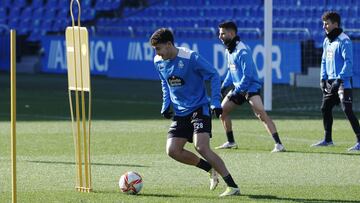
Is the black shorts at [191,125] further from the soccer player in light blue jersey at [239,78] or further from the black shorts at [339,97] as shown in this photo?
the black shorts at [339,97]

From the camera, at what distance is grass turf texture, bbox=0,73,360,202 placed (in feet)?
39.7

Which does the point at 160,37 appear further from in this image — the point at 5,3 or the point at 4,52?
the point at 5,3

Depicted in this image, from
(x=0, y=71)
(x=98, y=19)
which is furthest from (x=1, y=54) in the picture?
(x=98, y=19)

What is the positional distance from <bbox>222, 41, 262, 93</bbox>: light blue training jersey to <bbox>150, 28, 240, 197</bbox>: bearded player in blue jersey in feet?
14.9

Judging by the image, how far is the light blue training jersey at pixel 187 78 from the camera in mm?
11984

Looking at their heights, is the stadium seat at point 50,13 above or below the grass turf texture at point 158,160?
above

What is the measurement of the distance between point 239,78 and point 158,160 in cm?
218

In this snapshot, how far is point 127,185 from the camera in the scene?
39.3 feet

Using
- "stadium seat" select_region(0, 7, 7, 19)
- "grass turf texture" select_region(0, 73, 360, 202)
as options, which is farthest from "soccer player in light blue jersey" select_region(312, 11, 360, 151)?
"stadium seat" select_region(0, 7, 7, 19)

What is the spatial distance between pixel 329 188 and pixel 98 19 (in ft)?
94.0

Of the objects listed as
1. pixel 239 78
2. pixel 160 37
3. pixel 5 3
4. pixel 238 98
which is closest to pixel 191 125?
pixel 160 37

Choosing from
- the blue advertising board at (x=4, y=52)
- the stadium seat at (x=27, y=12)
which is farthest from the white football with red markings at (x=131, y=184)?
the stadium seat at (x=27, y=12)

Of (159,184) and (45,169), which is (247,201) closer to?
(159,184)

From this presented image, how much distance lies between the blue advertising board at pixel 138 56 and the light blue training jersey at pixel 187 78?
18.9m
